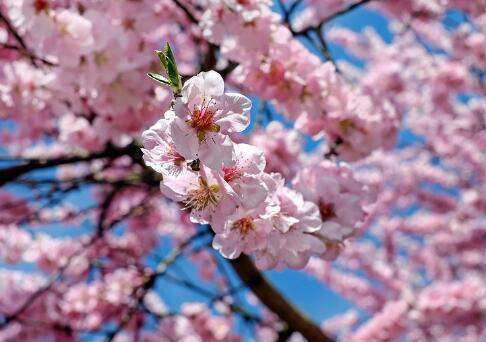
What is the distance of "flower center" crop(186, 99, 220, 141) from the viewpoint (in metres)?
1.02

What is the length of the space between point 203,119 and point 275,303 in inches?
91.4

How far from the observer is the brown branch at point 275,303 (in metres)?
3.09

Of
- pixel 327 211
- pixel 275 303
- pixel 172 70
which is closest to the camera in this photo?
pixel 172 70

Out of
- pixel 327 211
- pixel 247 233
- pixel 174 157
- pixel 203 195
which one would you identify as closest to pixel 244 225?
pixel 247 233

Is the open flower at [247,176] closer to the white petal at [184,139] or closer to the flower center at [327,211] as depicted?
the white petal at [184,139]

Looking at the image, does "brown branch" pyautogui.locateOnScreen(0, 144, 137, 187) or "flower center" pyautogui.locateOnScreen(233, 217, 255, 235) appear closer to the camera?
"flower center" pyautogui.locateOnScreen(233, 217, 255, 235)

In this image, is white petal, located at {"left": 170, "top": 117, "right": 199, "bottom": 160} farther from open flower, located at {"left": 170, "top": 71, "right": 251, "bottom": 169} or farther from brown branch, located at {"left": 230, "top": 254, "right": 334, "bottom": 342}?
brown branch, located at {"left": 230, "top": 254, "right": 334, "bottom": 342}

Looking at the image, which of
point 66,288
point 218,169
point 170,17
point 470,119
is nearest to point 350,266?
point 470,119

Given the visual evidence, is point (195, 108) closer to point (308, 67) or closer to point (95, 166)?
point (308, 67)

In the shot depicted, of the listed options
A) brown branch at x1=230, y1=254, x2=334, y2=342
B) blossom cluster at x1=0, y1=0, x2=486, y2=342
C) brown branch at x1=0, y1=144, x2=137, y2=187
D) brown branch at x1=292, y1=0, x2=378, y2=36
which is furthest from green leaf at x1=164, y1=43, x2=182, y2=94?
brown branch at x1=230, y1=254, x2=334, y2=342

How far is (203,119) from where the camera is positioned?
103 centimetres

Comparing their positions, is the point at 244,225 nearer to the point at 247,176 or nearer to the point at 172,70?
the point at 247,176

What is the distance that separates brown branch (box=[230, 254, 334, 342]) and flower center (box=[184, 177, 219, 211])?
6.65 feet

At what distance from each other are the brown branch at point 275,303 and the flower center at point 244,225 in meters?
1.87
